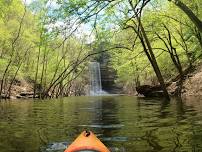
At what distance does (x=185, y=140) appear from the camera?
7.70 meters

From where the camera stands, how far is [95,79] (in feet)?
223

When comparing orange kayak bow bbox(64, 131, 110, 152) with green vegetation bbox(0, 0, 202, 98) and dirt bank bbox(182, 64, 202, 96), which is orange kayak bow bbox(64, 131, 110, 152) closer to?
green vegetation bbox(0, 0, 202, 98)

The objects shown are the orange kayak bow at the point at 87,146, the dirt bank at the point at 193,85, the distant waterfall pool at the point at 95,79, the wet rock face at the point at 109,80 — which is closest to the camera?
the orange kayak bow at the point at 87,146

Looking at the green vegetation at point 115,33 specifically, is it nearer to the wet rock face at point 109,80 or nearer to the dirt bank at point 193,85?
the dirt bank at point 193,85

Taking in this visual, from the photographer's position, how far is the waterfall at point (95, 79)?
66.6 m

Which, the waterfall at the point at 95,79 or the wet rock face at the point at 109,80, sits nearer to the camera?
the waterfall at the point at 95,79

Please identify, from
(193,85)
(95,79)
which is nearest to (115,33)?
(193,85)

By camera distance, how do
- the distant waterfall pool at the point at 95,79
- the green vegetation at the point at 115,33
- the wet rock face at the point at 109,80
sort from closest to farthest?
the green vegetation at the point at 115,33 < the distant waterfall pool at the point at 95,79 < the wet rock face at the point at 109,80

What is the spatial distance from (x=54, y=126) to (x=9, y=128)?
130cm

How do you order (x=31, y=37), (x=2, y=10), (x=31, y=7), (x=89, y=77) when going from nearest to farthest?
(x=2, y=10)
(x=31, y=37)
(x=31, y=7)
(x=89, y=77)

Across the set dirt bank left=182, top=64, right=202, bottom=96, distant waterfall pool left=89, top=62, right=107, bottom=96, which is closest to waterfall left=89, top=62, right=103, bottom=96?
distant waterfall pool left=89, top=62, right=107, bottom=96

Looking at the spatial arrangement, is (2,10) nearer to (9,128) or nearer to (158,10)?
(158,10)

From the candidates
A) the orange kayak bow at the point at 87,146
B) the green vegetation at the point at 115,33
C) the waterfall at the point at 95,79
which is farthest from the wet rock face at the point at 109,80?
the orange kayak bow at the point at 87,146

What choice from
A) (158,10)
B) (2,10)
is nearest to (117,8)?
(158,10)
